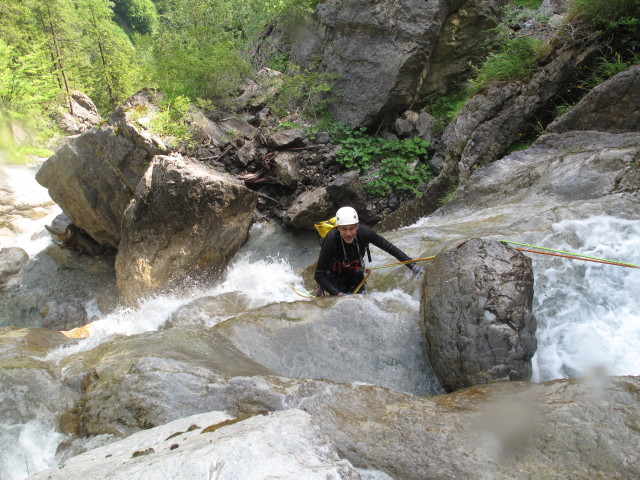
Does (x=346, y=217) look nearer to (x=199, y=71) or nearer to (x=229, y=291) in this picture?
(x=229, y=291)

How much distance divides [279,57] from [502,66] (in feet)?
29.8

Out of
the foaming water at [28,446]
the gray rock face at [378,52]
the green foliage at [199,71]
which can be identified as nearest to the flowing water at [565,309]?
the foaming water at [28,446]

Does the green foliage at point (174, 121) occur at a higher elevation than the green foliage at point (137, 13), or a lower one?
lower

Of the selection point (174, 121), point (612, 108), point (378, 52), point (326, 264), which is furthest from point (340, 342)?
point (378, 52)

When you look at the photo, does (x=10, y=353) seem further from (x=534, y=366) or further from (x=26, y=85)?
(x=26, y=85)

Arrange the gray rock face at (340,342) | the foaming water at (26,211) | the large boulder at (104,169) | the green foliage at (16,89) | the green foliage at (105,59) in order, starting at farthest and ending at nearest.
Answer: the green foliage at (105,59) < the green foliage at (16,89) < the foaming water at (26,211) < the large boulder at (104,169) < the gray rock face at (340,342)

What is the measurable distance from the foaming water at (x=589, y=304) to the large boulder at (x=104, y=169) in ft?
27.8

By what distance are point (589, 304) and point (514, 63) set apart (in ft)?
22.8

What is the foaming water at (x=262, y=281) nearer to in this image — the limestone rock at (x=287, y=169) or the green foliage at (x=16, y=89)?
the limestone rock at (x=287, y=169)

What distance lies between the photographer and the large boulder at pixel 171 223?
7.65 metres

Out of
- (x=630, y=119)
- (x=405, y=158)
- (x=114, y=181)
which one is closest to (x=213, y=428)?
(x=630, y=119)

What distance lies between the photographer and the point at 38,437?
288cm

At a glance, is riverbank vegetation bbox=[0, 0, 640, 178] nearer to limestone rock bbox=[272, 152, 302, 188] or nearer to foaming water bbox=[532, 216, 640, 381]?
limestone rock bbox=[272, 152, 302, 188]

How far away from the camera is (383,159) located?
38.4 feet
